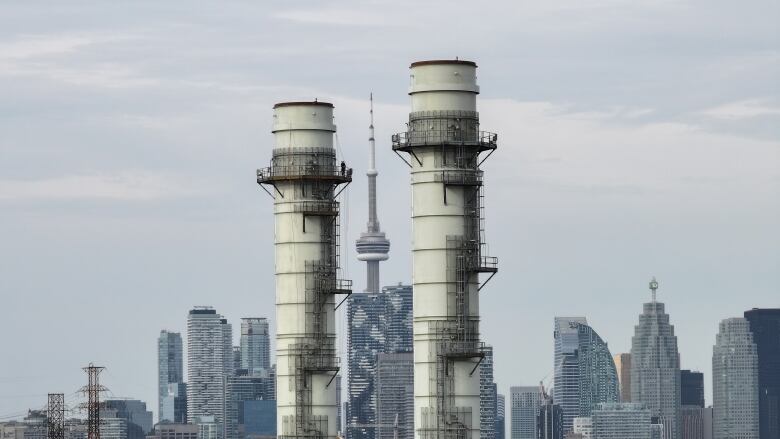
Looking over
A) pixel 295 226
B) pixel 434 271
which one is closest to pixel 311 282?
pixel 295 226

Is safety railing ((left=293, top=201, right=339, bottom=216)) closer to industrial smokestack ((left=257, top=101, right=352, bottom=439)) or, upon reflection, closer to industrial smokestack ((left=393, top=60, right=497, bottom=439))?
industrial smokestack ((left=257, top=101, right=352, bottom=439))

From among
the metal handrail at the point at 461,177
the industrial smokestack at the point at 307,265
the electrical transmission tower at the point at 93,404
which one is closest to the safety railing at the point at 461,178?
the metal handrail at the point at 461,177

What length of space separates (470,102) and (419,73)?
10.4 feet

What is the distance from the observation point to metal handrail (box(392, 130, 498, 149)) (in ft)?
365

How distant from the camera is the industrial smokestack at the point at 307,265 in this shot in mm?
127000

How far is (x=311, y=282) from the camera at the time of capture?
417 feet

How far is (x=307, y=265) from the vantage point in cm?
12712

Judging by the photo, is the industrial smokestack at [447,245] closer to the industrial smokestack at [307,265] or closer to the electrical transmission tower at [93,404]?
the industrial smokestack at [307,265]

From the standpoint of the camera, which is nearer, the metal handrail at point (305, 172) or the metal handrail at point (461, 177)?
the metal handrail at point (461, 177)

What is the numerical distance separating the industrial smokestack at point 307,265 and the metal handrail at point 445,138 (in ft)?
51.6

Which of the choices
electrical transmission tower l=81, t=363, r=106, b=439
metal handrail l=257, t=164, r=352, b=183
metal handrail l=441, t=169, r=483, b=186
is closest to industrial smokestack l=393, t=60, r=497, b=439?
metal handrail l=441, t=169, r=483, b=186

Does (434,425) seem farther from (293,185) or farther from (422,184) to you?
(293,185)

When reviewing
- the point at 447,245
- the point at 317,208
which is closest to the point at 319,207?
the point at 317,208

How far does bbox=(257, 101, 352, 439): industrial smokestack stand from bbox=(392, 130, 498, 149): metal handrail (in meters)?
15.7
